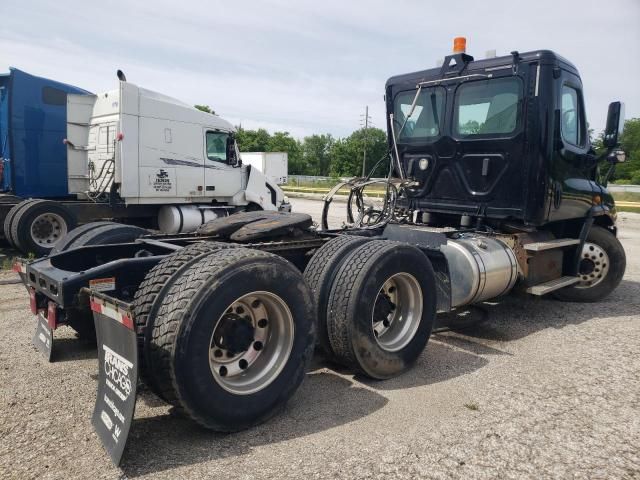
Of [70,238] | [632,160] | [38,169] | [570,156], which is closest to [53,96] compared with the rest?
[38,169]

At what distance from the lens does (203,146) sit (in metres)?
11.6

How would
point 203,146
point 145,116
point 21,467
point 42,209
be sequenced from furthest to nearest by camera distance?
point 203,146 < point 145,116 < point 42,209 < point 21,467

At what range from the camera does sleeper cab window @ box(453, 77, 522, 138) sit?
5.61 m

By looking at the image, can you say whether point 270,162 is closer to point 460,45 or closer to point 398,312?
point 460,45

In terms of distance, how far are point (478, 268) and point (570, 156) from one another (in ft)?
6.66

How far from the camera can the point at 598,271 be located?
22.0 ft

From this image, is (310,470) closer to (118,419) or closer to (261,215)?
(118,419)

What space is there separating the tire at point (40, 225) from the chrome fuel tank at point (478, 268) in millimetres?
6838

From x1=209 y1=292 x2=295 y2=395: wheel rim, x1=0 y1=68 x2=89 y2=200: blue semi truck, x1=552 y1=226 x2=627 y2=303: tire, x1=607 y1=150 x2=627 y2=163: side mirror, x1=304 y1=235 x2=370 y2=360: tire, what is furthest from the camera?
x1=0 y1=68 x2=89 y2=200: blue semi truck

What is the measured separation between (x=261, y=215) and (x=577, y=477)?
10.3 ft

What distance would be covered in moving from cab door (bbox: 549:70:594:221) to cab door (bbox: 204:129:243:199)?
796cm

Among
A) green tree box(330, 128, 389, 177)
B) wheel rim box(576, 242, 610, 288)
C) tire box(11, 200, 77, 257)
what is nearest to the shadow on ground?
wheel rim box(576, 242, 610, 288)

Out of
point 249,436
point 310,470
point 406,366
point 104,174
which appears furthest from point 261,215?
point 104,174

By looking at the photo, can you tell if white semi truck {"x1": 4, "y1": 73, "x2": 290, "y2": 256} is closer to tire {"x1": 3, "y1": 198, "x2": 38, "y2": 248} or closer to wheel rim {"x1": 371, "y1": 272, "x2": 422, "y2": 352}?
tire {"x1": 3, "y1": 198, "x2": 38, "y2": 248}
